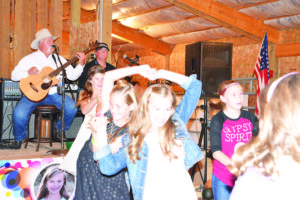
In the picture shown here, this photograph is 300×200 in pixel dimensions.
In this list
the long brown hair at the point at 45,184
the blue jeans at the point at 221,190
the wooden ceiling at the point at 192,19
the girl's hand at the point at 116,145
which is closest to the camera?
the girl's hand at the point at 116,145

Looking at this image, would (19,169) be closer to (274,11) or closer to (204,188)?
(204,188)

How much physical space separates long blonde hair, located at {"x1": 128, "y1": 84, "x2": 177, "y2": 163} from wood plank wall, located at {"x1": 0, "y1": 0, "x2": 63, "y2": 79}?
180 inches

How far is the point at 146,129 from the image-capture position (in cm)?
162

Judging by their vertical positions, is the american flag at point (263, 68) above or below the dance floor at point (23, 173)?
above

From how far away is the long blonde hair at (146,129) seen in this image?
1581mm

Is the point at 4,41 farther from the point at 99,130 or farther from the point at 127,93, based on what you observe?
the point at 99,130

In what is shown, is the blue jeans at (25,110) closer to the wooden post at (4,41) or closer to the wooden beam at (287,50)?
the wooden post at (4,41)

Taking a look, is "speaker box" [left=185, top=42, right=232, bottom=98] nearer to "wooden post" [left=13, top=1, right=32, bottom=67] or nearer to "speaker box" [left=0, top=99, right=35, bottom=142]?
"speaker box" [left=0, top=99, right=35, bottom=142]

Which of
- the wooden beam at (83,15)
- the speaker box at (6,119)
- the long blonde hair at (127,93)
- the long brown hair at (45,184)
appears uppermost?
the wooden beam at (83,15)

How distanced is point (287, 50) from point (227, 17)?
2658 mm

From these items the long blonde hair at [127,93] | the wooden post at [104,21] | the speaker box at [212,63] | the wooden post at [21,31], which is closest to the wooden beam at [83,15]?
the wooden post at [21,31]

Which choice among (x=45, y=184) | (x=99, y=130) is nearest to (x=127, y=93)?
(x=99, y=130)

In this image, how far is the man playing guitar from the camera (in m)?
4.02

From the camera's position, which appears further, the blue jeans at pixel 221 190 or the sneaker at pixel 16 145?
the sneaker at pixel 16 145
